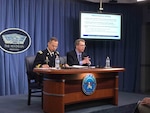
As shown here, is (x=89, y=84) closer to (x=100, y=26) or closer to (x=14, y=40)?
(x=14, y=40)

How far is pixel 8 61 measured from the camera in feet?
18.5

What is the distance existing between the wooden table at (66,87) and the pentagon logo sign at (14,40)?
1.81 metres

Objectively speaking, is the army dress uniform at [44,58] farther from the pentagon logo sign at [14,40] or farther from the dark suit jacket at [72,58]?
the pentagon logo sign at [14,40]

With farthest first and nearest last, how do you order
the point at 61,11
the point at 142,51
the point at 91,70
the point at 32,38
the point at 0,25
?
Result: the point at 142,51 < the point at 61,11 < the point at 32,38 < the point at 0,25 < the point at 91,70

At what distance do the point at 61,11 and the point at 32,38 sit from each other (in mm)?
1039

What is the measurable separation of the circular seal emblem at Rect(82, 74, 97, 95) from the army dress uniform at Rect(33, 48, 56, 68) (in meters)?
0.83

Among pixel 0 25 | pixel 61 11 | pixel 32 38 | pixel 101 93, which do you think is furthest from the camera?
pixel 61 11

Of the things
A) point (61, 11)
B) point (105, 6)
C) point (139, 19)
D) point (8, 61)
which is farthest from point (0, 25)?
point (139, 19)

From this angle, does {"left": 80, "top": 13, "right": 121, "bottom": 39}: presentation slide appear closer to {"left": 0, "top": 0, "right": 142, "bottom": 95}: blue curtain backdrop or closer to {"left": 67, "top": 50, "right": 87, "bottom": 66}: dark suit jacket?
{"left": 0, "top": 0, "right": 142, "bottom": 95}: blue curtain backdrop

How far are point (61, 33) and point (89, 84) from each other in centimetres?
253

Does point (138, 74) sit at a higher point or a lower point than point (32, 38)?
lower

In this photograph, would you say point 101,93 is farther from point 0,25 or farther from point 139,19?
point 139,19

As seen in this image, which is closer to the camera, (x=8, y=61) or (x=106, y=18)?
(x=8, y=61)

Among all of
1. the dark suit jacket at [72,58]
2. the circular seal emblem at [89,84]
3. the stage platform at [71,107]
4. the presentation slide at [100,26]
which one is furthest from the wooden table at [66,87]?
the presentation slide at [100,26]
